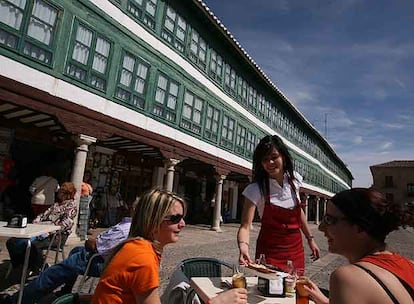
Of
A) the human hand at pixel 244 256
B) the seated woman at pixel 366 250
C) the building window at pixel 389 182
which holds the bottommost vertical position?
the human hand at pixel 244 256

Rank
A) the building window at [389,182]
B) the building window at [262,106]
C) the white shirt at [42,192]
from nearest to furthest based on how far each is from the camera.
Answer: the white shirt at [42,192] < the building window at [262,106] < the building window at [389,182]

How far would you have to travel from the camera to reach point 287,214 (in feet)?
9.27

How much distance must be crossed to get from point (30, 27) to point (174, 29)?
6.19m

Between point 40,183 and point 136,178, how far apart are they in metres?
7.64

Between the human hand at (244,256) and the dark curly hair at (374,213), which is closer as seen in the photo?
the dark curly hair at (374,213)

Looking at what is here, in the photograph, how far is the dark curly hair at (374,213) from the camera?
1.44 meters

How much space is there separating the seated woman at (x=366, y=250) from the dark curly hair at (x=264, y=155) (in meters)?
1.27

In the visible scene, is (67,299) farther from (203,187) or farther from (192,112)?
(203,187)

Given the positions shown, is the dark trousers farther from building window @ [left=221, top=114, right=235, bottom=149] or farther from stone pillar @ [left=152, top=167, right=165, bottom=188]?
building window @ [left=221, top=114, right=235, bottom=149]

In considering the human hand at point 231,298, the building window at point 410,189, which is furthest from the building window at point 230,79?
the building window at point 410,189

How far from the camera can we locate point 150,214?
6.98ft

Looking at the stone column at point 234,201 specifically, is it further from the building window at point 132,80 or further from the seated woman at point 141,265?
the seated woman at point 141,265

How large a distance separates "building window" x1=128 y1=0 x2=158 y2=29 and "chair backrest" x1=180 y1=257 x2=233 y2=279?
9.90m

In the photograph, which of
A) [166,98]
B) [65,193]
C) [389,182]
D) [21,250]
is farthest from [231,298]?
[389,182]
